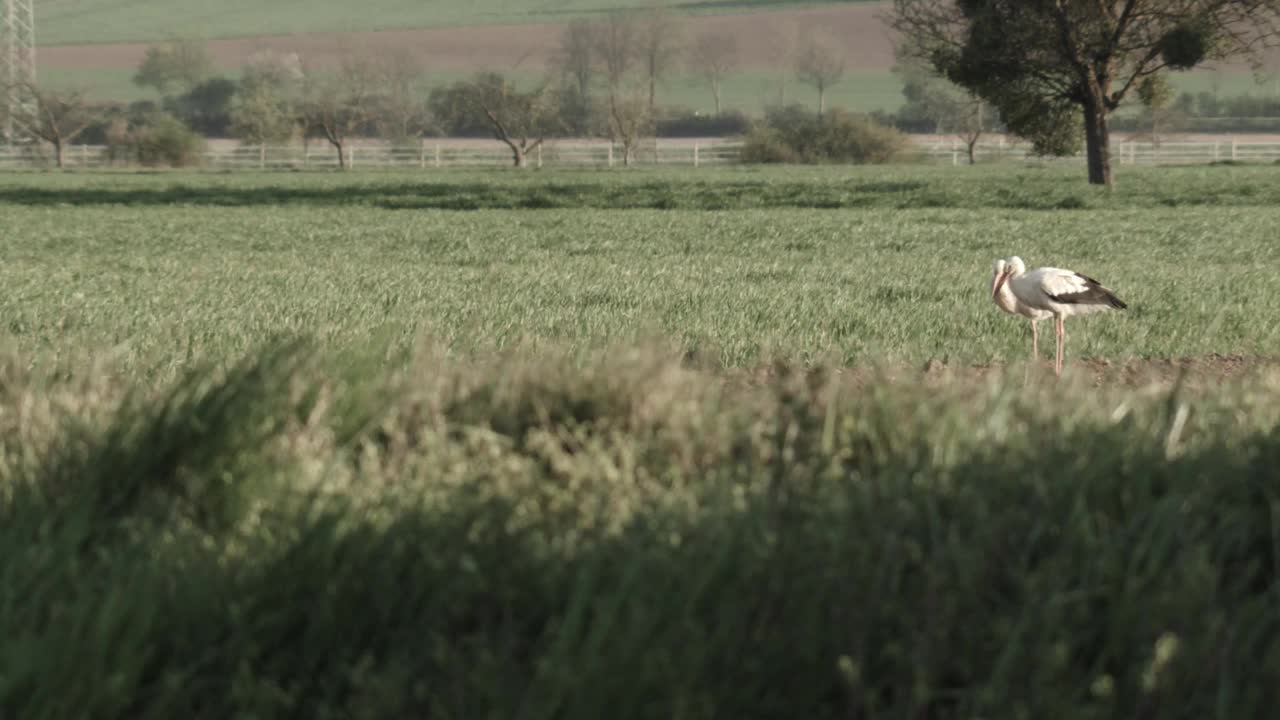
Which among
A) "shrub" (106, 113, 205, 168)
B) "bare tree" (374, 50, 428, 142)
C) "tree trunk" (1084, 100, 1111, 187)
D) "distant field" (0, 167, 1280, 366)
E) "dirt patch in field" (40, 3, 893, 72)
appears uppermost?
"dirt patch in field" (40, 3, 893, 72)

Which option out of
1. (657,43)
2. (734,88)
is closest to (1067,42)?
(657,43)

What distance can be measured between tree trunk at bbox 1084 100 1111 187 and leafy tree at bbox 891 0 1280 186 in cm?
4

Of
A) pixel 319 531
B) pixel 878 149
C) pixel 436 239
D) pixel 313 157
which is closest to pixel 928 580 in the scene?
pixel 319 531

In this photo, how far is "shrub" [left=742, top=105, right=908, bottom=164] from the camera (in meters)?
84.8

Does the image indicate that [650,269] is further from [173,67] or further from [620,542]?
[173,67]

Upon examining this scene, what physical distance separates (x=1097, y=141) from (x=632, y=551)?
1532 inches

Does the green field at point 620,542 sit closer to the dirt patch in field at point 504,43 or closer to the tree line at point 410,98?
the tree line at point 410,98

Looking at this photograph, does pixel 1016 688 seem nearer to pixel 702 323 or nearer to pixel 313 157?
pixel 702 323

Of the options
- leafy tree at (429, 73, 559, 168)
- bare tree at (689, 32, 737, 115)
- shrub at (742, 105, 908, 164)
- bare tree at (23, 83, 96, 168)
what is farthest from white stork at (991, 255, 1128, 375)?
bare tree at (689, 32, 737, 115)

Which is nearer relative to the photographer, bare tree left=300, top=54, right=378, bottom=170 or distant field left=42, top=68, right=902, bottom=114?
bare tree left=300, top=54, right=378, bottom=170

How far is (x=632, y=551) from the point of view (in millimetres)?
3838

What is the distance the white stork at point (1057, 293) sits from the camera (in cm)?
1041

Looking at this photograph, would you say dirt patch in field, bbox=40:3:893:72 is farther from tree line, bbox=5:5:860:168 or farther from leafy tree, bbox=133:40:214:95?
leafy tree, bbox=133:40:214:95

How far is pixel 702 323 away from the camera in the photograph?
12.0 metres
